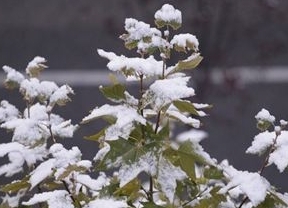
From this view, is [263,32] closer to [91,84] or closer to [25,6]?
[91,84]

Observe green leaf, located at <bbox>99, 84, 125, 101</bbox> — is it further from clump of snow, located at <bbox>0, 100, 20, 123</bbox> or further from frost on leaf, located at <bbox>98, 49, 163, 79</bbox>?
clump of snow, located at <bbox>0, 100, 20, 123</bbox>

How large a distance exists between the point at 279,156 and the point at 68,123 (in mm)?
510

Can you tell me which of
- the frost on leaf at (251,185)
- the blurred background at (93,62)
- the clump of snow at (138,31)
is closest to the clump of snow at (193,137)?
the frost on leaf at (251,185)

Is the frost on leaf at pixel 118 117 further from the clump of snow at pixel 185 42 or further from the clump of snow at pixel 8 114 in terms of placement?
the clump of snow at pixel 8 114

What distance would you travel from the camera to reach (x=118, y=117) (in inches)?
46.4

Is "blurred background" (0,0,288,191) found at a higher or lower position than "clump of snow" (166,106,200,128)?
lower

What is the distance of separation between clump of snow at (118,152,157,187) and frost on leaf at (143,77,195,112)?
10 cm

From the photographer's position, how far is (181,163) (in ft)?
4.06

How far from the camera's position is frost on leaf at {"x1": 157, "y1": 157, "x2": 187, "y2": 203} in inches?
46.8

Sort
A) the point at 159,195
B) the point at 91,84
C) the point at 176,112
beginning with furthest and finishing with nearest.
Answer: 1. the point at 91,84
2. the point at 159,195
3. the point at 176,112

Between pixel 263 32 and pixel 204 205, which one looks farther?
pixel 263 32

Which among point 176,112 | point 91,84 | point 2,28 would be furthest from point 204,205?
point 2,28

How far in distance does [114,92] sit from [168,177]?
8.0 inches

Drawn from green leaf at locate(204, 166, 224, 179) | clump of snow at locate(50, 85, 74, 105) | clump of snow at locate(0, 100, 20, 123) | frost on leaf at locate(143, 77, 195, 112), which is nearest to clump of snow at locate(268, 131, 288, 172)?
green leaf at locate(204, 166, 224, 179)
